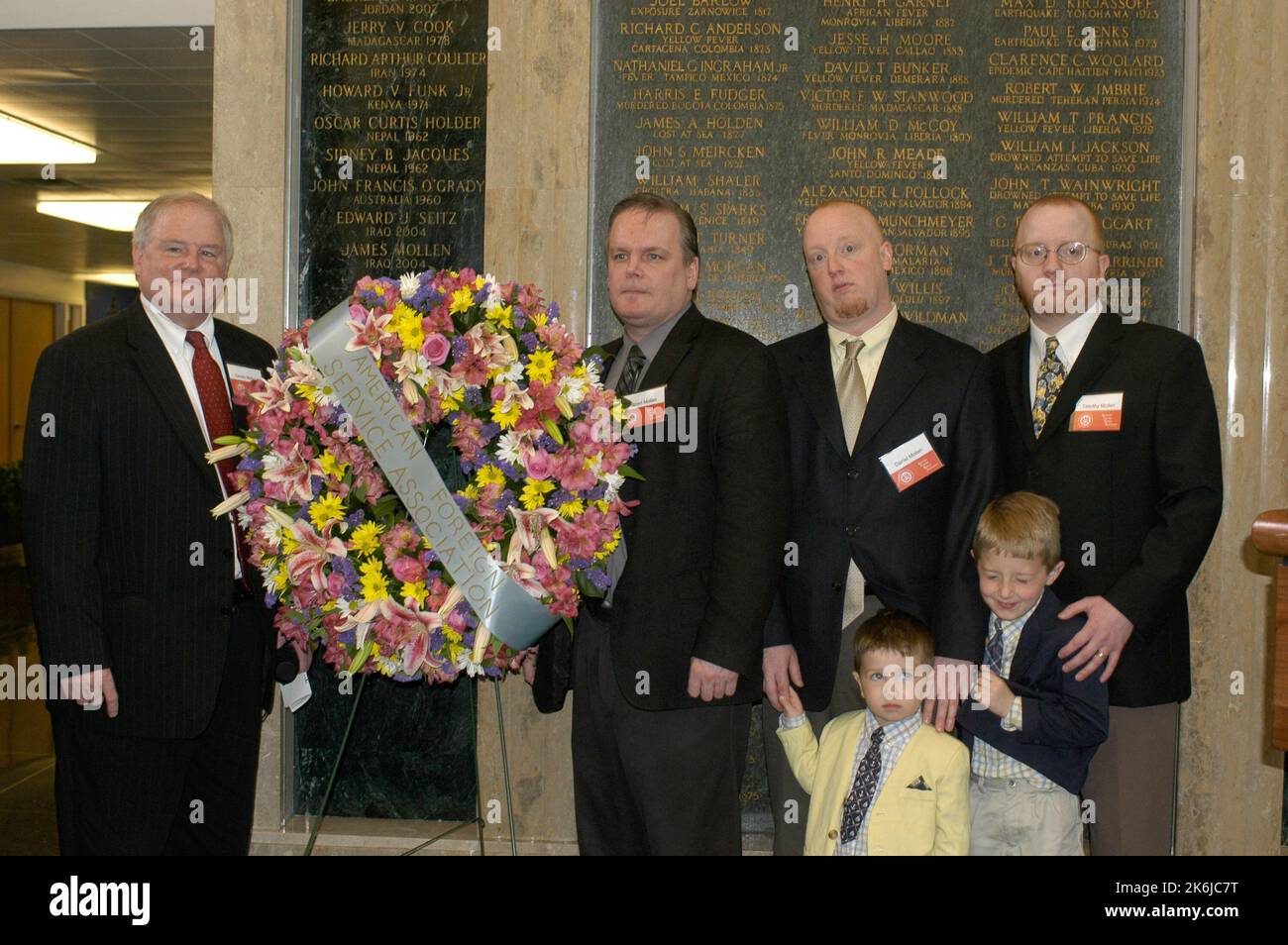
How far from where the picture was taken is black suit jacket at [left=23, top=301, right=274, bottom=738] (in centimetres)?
276

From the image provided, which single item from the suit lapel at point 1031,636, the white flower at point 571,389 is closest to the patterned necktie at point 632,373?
the white flower at point 571,389

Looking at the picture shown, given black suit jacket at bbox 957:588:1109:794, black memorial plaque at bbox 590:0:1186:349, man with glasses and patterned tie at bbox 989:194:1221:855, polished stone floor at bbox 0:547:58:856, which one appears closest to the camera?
black suit jacket at bbox 957:588:1109:794

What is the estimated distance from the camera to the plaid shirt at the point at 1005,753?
2.67 metres

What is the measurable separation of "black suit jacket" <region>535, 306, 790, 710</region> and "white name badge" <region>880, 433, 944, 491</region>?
30 centimetres

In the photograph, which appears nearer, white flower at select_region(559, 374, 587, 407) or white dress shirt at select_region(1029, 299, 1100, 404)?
white flower at select_region(559, 374, 587, 407)

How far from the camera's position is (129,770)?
281cm

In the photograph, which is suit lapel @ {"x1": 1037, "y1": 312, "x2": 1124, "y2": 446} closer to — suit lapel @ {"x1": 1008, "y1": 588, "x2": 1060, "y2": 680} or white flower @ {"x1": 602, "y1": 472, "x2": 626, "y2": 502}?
suit lapel @ {"x1": 1008, "y1": 588, "x2": 1060, "y2": 680}

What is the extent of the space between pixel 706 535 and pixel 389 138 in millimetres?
2116

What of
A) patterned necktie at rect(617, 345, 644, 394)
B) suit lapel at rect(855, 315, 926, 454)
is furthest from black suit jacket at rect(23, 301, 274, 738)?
suit lapel at rect(855, 315, 926, 454)

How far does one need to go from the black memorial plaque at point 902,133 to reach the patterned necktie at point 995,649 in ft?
4.58

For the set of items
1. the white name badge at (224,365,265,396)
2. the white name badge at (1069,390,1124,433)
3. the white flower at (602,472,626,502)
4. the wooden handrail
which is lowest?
the wooden handrail

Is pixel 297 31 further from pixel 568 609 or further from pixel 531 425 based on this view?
pixel 568 609

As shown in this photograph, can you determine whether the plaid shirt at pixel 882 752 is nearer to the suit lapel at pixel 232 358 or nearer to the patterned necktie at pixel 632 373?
the patterned necktie at pixel 632 373

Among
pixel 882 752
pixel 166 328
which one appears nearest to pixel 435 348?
pixel 166 328
